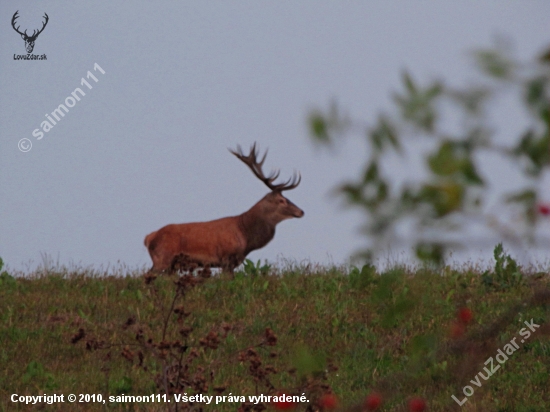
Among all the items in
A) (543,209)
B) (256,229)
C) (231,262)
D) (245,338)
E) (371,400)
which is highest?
(256,229)

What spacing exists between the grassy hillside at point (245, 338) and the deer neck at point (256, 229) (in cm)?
199

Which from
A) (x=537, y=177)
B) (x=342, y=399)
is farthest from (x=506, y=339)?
(x=537, y=177)

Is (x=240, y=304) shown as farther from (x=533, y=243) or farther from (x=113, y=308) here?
(x=533, y=243)

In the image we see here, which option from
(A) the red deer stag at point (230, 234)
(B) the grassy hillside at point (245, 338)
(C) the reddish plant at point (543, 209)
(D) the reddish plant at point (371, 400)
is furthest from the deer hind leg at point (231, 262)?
(C) the reddish plant at point (543, 209)

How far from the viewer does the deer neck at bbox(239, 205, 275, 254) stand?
13211mm

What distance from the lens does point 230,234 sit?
506 inches

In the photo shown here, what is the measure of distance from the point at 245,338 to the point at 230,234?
436 cm

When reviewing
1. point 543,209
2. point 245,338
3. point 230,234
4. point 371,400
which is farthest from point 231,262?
point 543,209

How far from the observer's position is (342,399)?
6898 millimetres

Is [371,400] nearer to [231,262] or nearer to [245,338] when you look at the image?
[245,338]

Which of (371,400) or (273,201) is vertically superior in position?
(273,201)

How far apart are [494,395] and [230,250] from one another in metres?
6.27

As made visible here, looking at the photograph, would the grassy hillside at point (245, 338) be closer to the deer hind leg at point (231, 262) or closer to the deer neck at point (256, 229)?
the deer hind leg at point (231, 262)

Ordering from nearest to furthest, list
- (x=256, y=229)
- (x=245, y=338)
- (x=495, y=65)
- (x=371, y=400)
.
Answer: (x=495, y=65)
(x=371, y=400)
(x=245, y=338)
(x=256, y=229)
